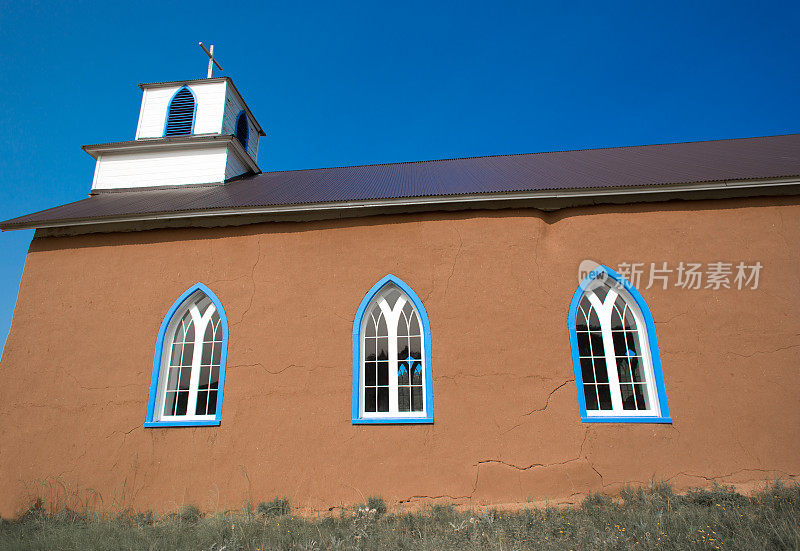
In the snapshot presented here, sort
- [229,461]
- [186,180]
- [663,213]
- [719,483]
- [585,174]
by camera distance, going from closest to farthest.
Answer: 1. [719,483]
2. [229,461]
3. [663,213]
4. [585,174]
5. [186,180]

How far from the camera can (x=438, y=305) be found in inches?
256

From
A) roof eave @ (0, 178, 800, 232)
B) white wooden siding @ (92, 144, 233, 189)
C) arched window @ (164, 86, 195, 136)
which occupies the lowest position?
roof eave @ (0, 178, 800, 232)

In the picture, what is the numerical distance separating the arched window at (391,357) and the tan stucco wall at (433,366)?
A: 16 cm

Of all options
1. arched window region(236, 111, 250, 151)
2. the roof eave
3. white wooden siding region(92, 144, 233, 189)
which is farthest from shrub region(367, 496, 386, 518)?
arched window region(236, 111, 250, 151)

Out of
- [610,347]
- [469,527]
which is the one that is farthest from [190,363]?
[610,347]

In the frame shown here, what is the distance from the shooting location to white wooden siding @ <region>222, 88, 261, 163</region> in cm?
1130

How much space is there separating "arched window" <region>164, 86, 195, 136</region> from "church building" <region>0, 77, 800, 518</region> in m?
4.53

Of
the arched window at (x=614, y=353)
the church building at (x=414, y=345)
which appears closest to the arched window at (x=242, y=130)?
the church building at (x=414, y=345)

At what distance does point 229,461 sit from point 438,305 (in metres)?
3.80

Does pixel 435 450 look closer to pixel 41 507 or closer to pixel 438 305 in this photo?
pixel 438 305

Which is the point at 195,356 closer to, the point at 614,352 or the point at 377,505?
the point at 377,505

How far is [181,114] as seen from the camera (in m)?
11.2

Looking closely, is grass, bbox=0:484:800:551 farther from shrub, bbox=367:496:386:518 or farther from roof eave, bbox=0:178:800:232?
roof eave, bbox=0:178:800:232

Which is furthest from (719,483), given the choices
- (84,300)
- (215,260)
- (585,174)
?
(84,300)
